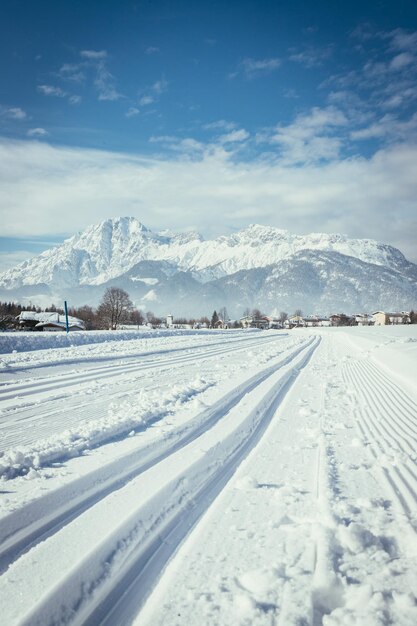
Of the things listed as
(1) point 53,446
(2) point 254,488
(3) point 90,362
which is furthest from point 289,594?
(3) point 90,362

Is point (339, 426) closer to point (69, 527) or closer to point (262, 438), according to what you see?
point (262, 438)

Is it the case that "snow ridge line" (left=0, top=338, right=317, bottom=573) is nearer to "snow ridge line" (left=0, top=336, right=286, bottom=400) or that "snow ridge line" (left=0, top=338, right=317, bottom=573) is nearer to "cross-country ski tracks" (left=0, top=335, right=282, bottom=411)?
"cross-country ski tracks" (left=0, top=335, right=282, bottom=411)

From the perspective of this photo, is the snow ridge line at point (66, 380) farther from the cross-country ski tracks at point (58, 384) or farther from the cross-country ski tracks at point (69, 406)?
the cross-country ski tracks at point (69, 406)

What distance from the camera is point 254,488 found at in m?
3.10

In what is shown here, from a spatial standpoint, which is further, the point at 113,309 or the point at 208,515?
the point at 113,309

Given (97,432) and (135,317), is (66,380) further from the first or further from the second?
(135,317)

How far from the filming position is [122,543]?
2.34m

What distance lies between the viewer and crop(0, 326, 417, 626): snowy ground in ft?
6.17

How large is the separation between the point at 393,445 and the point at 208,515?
2.66 metres

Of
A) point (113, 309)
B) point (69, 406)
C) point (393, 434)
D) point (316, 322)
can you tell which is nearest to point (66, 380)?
point (69, 406)

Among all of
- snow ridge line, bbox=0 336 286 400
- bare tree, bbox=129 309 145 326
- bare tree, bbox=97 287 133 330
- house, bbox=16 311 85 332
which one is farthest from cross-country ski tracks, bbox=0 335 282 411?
bare tree, bbox=129 309 145 326

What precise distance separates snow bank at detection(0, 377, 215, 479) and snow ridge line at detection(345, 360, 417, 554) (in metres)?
2.93

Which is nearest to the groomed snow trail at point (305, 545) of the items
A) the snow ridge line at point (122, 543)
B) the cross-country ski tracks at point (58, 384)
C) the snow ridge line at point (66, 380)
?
the snow ridge line at point (122, 543)

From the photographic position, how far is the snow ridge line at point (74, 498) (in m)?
2.39
